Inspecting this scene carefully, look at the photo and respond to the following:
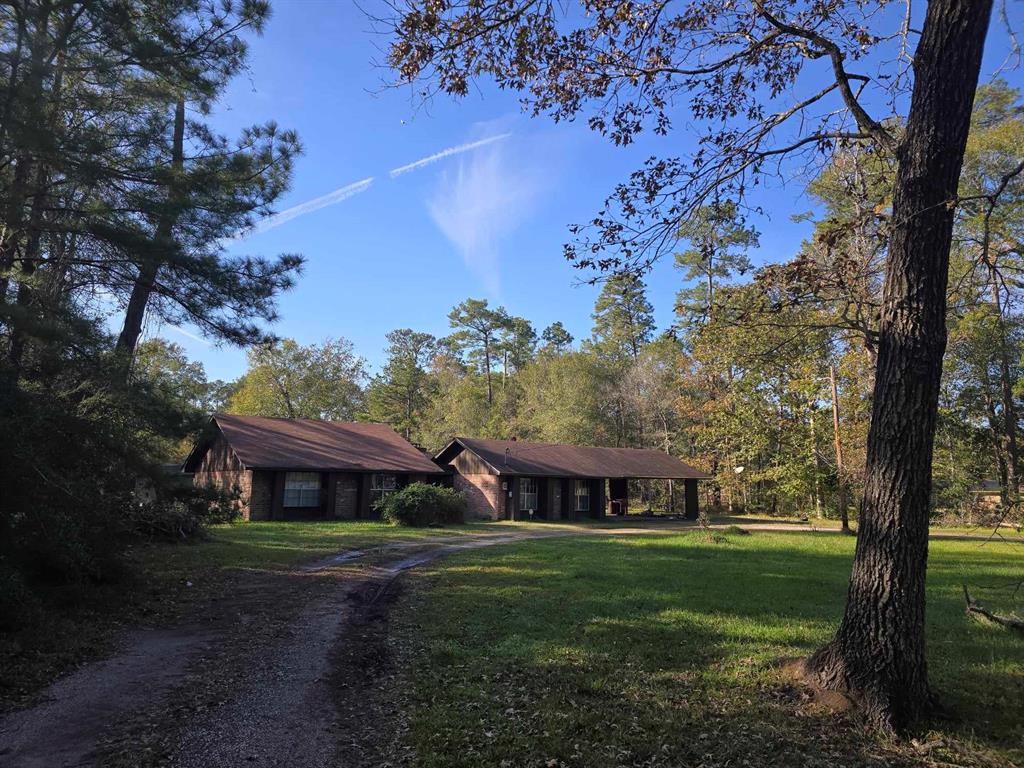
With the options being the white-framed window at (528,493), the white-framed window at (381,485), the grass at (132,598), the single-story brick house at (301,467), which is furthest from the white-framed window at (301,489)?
the white-framed window at (528,493)

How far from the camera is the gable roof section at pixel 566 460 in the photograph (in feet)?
106

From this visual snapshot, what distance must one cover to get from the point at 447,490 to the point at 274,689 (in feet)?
69.2

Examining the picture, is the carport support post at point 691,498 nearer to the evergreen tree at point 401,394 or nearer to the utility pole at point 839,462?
the utility pole at point 839,462

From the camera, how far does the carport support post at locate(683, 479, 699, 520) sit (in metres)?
37.3

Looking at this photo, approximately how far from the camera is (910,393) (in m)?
4.91

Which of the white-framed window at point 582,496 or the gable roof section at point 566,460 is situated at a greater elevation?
the gable roof section at point 566,460

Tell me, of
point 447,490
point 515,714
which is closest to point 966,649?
point 515,714

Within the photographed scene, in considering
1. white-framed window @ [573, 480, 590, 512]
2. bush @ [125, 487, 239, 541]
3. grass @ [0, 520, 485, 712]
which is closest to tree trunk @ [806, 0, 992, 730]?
grass @ [0, 520, 485, 712]

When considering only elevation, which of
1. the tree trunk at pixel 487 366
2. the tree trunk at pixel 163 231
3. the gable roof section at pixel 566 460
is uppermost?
the tree trunk at pixel 487 366

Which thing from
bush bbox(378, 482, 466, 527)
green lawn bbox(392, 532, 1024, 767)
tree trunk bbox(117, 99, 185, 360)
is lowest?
green lawn bbox(392, 532, 1024, 767)

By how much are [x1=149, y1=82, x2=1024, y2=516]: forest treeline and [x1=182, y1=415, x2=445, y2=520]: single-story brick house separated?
5.47 metres

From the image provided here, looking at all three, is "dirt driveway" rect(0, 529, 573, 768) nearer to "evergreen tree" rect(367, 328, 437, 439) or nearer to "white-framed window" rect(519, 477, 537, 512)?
"white-framed window" rect(519, 477, 537, 512)

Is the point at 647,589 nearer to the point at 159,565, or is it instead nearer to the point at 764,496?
the point at 159,565

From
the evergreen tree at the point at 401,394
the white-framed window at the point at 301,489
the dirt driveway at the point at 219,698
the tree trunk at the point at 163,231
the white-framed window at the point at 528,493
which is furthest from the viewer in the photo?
the evergreen tree at the point at 401,394
